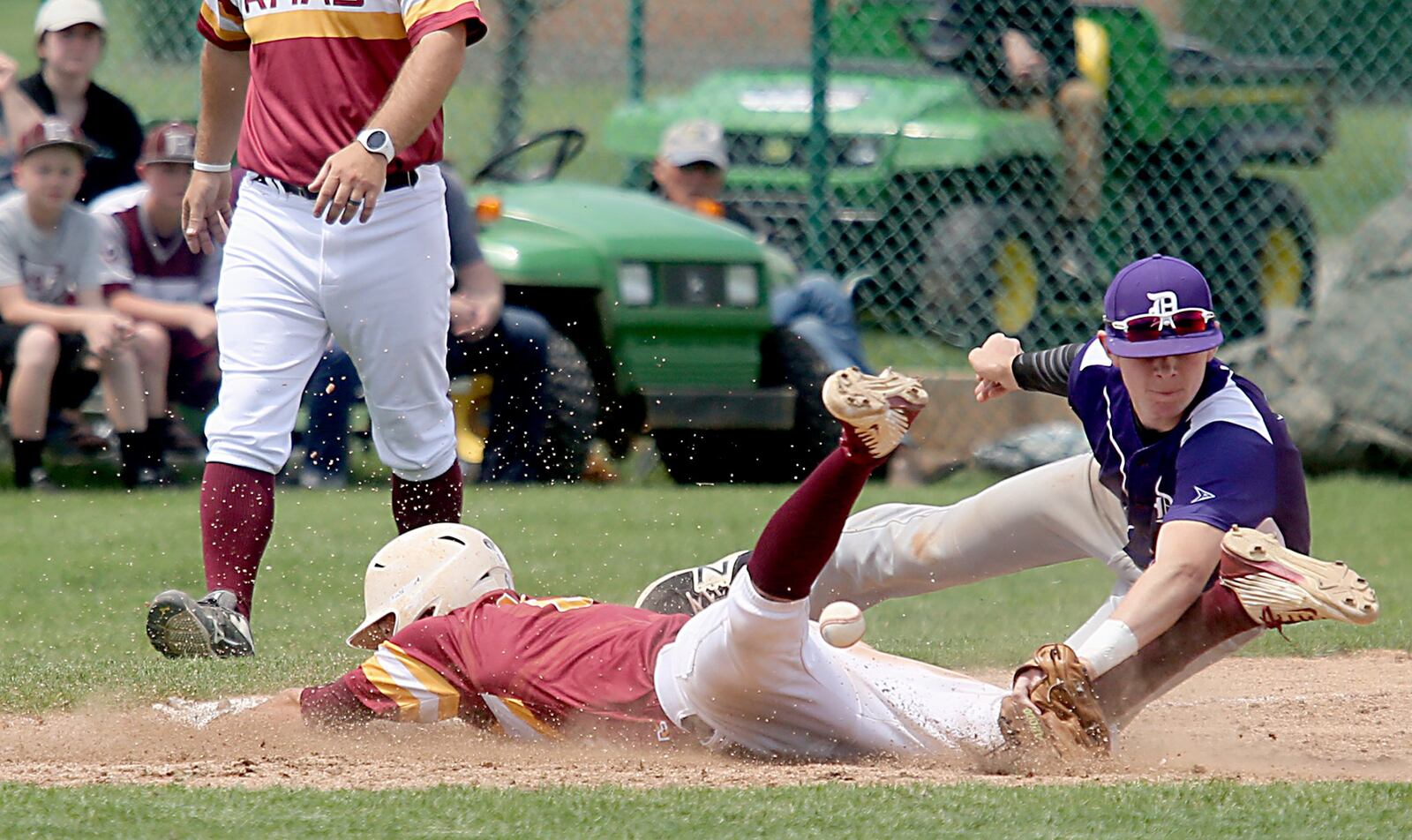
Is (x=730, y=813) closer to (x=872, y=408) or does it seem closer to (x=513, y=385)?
(x=872, y=408)

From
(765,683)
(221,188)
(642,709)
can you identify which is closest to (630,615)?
(642,709)

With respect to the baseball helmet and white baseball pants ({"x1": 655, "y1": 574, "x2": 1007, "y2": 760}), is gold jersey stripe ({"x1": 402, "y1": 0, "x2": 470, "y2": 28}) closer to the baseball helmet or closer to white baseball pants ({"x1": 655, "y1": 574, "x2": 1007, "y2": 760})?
the baseball helmet

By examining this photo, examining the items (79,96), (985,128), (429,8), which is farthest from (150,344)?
(985,128)

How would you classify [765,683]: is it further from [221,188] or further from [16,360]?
[16,360]

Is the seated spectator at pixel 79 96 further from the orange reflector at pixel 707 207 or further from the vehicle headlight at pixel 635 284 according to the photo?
the orange reflector at pixel 707 207

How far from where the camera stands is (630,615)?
3.94 metres

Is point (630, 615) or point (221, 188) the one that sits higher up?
point (221, 188)

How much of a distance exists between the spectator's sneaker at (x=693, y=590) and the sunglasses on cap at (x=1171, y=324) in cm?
114

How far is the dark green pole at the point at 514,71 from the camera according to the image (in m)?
10.0

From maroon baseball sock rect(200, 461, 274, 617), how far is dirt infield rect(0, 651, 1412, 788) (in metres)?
0.54

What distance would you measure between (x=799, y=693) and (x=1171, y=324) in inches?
42.0

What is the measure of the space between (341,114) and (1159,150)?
20.1ft

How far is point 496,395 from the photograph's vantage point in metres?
8.59

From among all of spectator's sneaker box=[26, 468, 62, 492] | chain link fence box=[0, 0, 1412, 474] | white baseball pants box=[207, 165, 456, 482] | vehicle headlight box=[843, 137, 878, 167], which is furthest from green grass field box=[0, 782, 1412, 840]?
vehicle headlight box=[843, 137, 878, 167]
